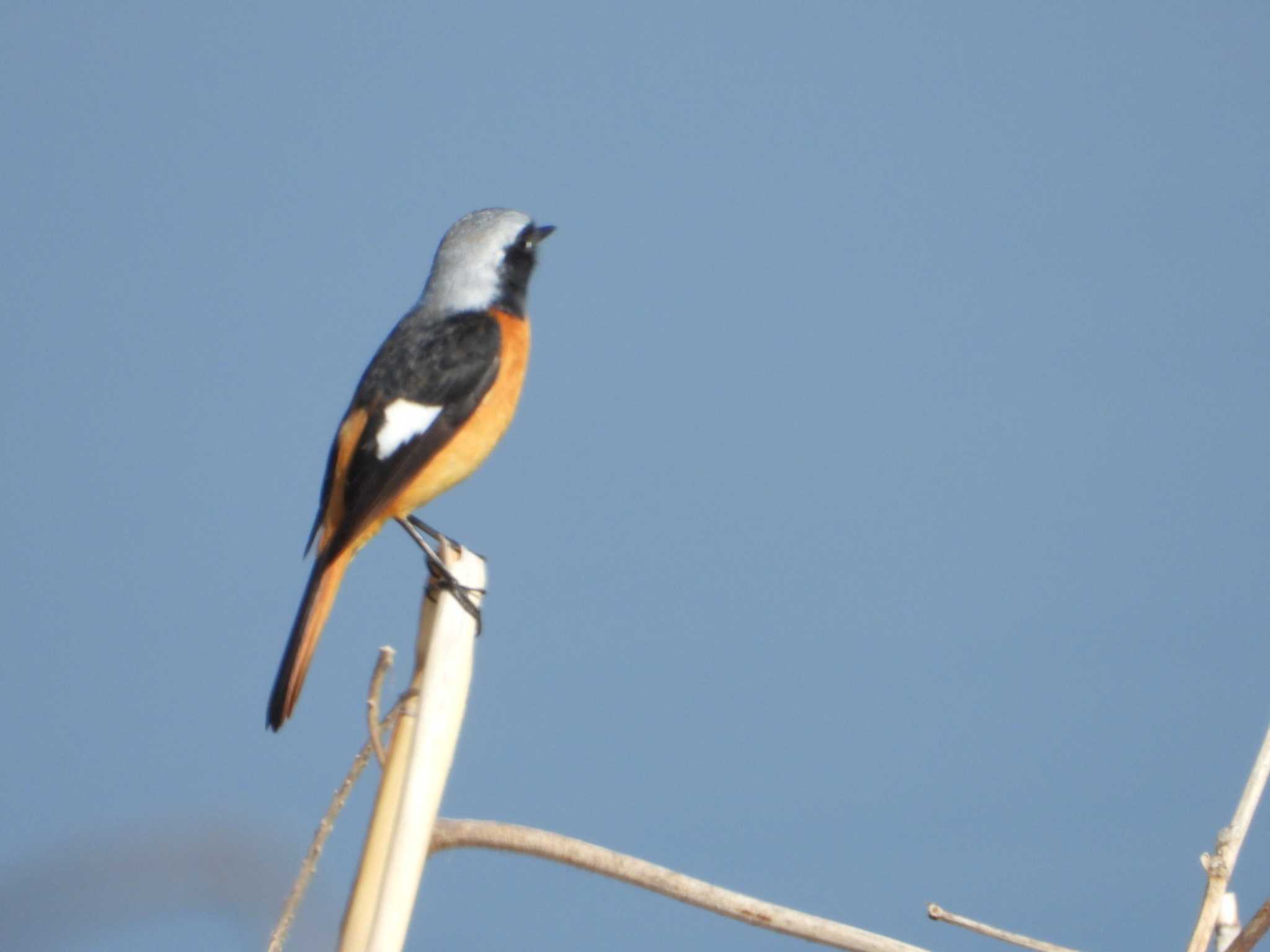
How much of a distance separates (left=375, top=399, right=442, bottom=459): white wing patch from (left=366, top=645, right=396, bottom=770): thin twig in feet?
2.59

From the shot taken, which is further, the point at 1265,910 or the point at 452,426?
the point at 452,426

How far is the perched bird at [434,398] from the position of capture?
177 cm

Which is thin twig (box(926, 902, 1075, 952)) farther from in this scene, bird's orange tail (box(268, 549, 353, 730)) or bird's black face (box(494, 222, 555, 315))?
bird's black face (box(494, 222, 555, 315))

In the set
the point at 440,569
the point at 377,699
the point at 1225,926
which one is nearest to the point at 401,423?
the point at 440,569

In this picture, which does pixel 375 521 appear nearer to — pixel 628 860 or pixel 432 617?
pixel 432 617

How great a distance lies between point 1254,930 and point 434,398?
1.26 m

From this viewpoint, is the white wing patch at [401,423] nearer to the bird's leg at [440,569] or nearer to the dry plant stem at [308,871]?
the bird's leg at [440,569]

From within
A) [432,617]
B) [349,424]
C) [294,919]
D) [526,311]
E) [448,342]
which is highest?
[526,311]

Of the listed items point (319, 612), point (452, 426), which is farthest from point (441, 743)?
point (452, 426)

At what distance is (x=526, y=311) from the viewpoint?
7.13 feet

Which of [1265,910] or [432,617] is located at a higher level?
[432,617]

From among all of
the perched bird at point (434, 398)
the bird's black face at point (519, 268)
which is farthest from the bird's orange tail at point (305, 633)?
the bird's black face at point (519, 268)

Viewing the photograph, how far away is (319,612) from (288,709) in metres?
0.18

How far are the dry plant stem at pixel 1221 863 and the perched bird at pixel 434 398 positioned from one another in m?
0.88
